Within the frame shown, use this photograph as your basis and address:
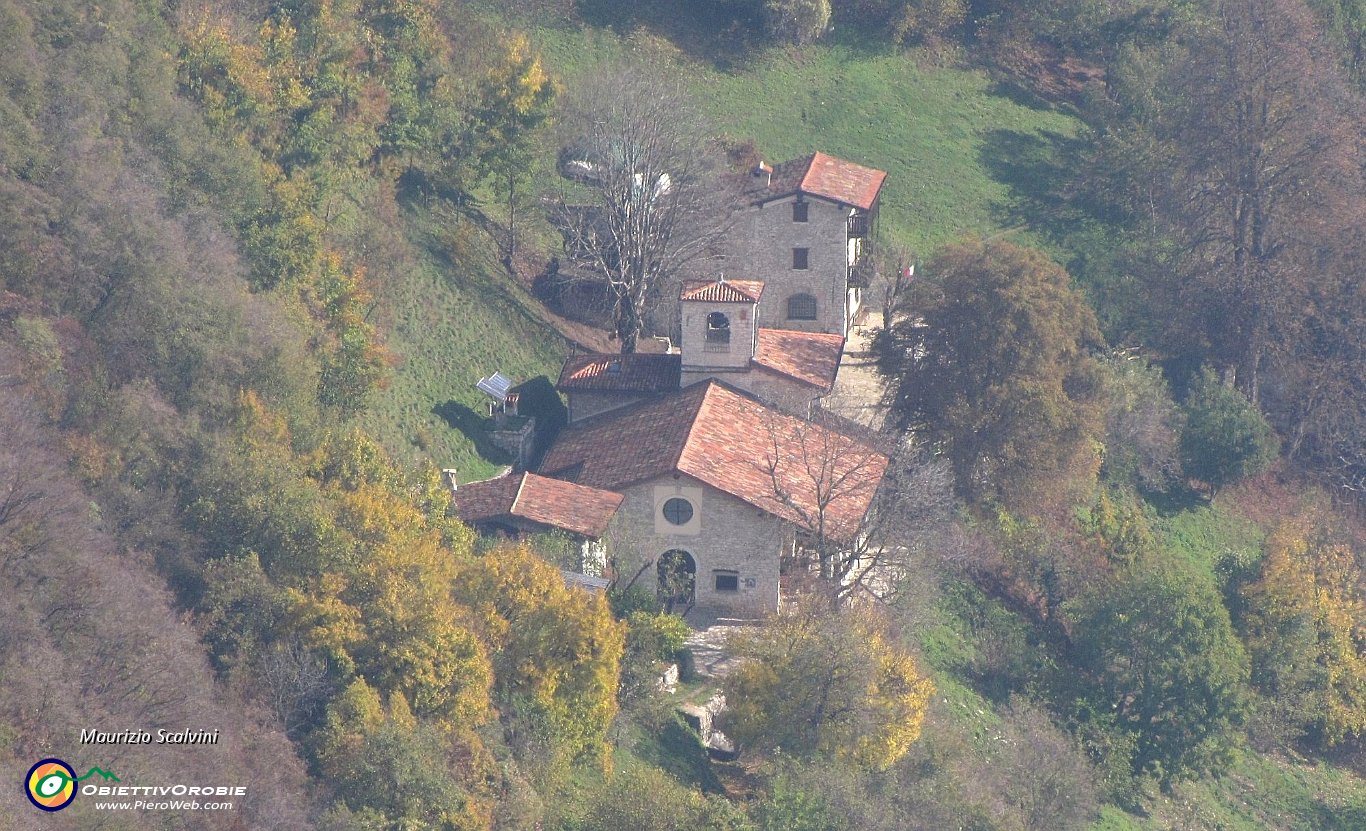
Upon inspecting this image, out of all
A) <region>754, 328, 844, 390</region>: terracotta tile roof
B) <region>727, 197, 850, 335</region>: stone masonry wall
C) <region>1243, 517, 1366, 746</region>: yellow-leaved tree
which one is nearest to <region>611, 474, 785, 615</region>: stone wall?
<region>754, 328, 844, 390</region>: terracotta tile roof

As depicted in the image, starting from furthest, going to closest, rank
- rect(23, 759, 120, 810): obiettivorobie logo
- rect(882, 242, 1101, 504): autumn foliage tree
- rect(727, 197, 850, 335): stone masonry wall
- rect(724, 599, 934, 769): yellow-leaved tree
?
rect(727, 197, 850, 335): stone masonry wall, rect(882, 242, 1101, 504): autumn foliage tree, rect(724, 599, 934, 769): yellow-leaved tree, rect(23, 759, 120, 810): obiettivorobie logo

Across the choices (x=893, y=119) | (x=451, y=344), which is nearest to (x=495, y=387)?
(x=451, y=344)

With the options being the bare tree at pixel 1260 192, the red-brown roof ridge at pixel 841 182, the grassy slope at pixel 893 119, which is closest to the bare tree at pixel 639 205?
the red-brown roof ridge at pixel 841 182

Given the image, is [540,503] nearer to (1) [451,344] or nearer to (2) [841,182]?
(1) [451,344]

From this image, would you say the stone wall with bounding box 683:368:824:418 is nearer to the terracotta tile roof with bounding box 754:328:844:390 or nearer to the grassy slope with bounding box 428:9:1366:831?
the terracotta tile roof with bounding box 754:328:844:390

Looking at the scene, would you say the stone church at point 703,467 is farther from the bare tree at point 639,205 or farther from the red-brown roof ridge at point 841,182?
the red-brown roof ridge at point 841,182
